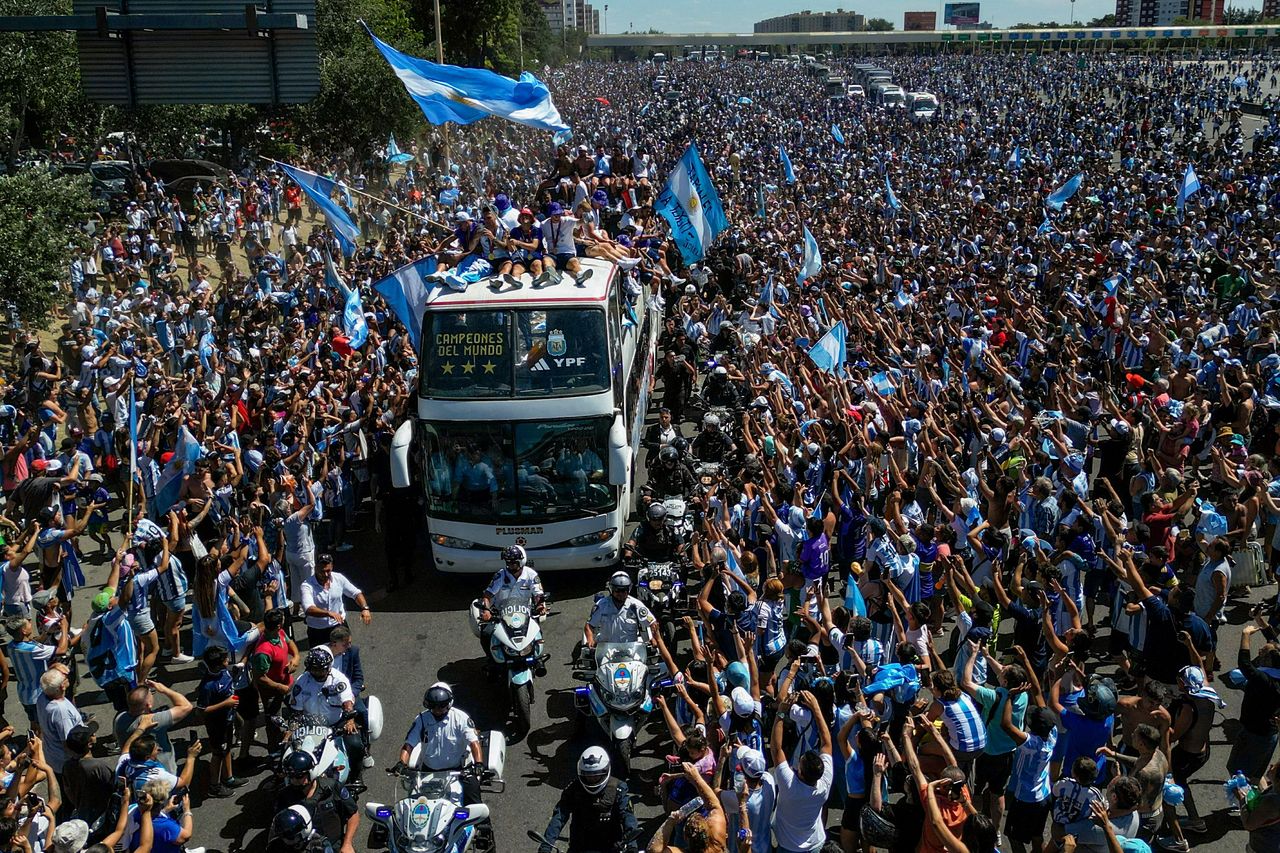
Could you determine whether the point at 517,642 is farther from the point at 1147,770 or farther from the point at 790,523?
the point at 1147,770

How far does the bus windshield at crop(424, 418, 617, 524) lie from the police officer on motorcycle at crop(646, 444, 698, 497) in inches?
30.5

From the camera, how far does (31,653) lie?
28.5 ft

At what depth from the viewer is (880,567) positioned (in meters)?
9.51

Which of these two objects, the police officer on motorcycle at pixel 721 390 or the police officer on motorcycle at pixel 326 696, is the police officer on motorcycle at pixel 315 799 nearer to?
the police officer on motorcycle at pixel 326 696

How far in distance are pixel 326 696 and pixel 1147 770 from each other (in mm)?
5415

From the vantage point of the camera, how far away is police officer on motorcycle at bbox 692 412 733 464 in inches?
528

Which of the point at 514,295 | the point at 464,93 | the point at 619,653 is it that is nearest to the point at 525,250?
the point at 514,295

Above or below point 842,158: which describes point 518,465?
below

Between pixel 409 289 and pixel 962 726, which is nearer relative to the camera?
pixel 962 726

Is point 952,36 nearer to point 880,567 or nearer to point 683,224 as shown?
point 683,224

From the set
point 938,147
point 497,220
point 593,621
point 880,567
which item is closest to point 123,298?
point 497,220

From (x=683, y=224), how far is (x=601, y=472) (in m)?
8.29

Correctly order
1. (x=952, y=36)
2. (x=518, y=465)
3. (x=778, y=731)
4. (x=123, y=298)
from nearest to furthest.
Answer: (x=778, y=731) < (x=518, y=465) < (x=123, y=298) < (x=952, y=36)

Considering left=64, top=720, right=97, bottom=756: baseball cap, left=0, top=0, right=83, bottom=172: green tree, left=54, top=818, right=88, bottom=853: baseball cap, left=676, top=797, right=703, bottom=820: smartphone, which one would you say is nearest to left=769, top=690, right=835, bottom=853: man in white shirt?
left=676, top=797, right=703, bottom=820: smartphone
